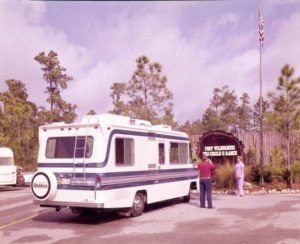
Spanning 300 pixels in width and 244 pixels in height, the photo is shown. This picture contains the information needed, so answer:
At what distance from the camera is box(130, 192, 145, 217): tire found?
11398 mm

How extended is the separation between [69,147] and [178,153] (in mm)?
4547

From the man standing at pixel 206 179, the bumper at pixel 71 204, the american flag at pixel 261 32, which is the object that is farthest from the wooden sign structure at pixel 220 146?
the bumper at pixel 71 204

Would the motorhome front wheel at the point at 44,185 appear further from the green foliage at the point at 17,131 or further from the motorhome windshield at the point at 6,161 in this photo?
the green foliage at the point at 17,131

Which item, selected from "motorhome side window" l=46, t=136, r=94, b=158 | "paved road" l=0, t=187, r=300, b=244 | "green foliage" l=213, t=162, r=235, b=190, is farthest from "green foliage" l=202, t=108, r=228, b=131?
"motorhome side window" l=46, t=136, r=94, b=158

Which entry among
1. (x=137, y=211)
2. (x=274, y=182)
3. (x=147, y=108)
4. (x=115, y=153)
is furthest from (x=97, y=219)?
(x=147, y=108)

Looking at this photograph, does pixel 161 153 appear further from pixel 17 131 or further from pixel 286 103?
pixel 17 131

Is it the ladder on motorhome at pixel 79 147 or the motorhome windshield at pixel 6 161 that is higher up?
the ladder on motorhome at pixel 79 147

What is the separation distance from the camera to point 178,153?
46.3 feet

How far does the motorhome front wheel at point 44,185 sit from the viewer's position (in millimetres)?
10352

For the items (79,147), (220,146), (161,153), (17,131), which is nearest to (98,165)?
(79,147)

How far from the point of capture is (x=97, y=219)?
37.7ft

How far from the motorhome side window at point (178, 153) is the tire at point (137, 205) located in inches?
86.2

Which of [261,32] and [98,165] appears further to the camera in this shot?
[261,32]

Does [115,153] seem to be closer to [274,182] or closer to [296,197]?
[296,197]
